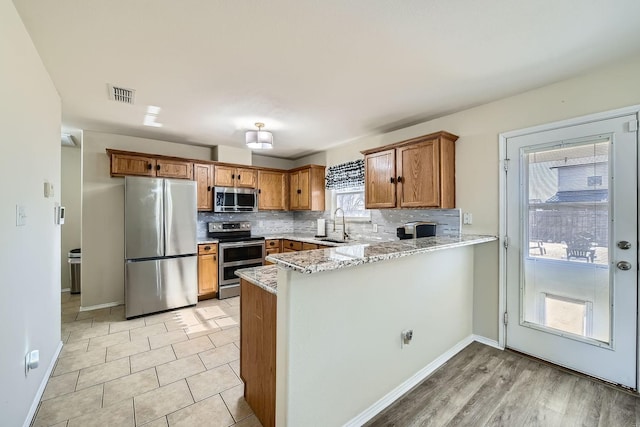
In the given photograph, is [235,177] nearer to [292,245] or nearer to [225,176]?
[225,176]

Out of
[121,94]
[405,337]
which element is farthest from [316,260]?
[121,94]

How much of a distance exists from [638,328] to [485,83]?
7.18ft

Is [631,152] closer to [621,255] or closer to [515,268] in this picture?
[621,255]

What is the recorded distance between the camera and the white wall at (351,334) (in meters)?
1.38

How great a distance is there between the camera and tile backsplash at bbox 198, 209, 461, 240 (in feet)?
10.3

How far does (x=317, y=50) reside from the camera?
1917 mm

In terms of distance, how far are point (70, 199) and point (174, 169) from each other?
7.33 feet

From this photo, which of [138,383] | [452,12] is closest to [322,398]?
[138,383]

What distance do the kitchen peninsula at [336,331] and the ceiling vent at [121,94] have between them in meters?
2.12

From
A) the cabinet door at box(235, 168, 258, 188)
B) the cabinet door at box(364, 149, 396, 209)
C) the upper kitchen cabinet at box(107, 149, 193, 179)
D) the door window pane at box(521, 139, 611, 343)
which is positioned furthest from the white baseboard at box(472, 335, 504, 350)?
the upper kitchen cabinet at box(107, 149, 193, 179)

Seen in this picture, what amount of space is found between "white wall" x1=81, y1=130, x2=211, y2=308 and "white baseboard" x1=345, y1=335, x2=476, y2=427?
12.5 feet

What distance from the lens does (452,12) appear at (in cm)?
155

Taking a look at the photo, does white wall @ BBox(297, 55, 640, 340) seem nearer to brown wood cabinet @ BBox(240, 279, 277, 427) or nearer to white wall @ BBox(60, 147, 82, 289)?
brown wood cabinet @ BBox(240, 279, 277, 427)

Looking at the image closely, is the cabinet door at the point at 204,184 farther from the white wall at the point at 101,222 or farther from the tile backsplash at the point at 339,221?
the white wall at the point at 101,222
